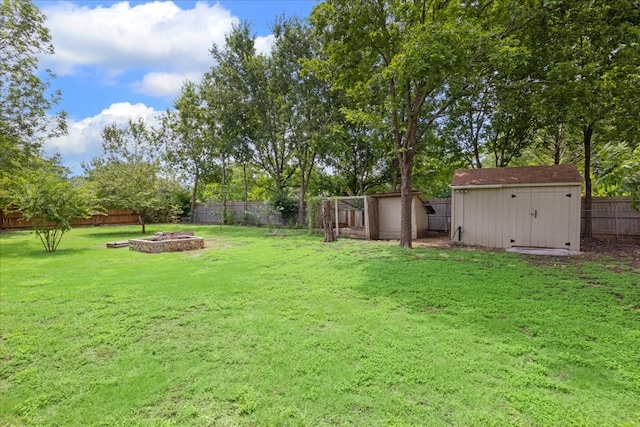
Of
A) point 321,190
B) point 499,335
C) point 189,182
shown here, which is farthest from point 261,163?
point 499,335

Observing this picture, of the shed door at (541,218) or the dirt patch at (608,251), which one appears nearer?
the dirt patch at (608,251)

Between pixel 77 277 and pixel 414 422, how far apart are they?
243 inches

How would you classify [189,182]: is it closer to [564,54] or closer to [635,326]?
[564,54]

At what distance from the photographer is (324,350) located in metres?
2.87

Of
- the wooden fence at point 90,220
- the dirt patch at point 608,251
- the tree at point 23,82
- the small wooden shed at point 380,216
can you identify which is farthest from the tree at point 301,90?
the wooden fence at point 90,220

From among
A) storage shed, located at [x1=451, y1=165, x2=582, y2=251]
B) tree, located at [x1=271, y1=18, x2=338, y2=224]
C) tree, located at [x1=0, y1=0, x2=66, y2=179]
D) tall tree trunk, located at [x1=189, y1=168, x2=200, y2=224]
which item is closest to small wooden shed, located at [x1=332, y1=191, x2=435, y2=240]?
storage shed, located at [x1=451, y1=165, x2=582, y2=251]

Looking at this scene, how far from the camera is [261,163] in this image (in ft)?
66.2

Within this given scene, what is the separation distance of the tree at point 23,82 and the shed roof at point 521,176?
47.7ft

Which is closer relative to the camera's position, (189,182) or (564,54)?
(564,54)

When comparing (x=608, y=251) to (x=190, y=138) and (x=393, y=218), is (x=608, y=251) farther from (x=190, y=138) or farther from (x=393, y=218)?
(x=190, y=138)

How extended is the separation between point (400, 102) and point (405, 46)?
277cm

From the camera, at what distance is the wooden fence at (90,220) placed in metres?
17.8

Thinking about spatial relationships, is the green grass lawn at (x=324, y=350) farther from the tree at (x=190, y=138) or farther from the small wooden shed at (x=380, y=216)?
the tree at (x=190, y=138)

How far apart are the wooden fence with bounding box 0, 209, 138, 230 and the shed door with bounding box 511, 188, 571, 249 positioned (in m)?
20.2
